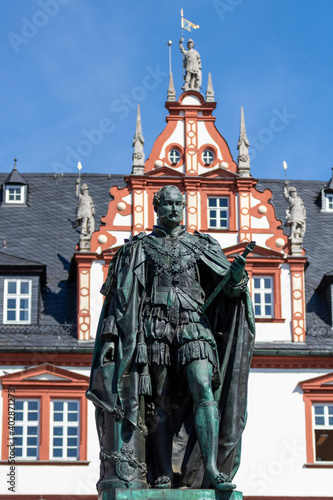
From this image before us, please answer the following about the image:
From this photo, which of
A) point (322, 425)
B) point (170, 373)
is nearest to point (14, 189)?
point (322, 425)

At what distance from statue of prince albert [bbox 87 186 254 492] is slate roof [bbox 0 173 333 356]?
2108 centimetres

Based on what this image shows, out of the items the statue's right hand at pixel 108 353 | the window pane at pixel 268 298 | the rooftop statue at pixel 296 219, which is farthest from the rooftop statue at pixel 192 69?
the statue's right hand at pixel 108 353

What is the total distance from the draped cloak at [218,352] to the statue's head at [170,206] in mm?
361

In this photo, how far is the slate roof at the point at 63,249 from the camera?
1270 inches

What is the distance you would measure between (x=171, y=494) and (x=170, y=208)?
2482mm

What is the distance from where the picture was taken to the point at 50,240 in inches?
1401

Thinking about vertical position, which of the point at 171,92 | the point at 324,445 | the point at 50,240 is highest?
the point at 171,92

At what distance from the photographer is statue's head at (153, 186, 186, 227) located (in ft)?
36.2

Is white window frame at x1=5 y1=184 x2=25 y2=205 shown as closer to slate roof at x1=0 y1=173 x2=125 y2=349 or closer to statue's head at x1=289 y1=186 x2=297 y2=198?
slate roof at x1=0 y1=173 x2=125 y2=349

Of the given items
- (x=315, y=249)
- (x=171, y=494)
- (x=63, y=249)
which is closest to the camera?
(x=171, y=494)

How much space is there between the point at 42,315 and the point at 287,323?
6.13m

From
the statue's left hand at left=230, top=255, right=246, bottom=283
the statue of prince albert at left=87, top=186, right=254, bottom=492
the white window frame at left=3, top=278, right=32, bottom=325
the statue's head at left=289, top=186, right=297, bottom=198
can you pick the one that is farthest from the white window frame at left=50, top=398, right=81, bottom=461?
the statue's left hand at left=230, top=255, right=246, bottom=283

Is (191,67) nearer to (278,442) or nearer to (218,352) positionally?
(278,442)

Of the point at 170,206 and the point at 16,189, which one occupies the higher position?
the point at 16,189
